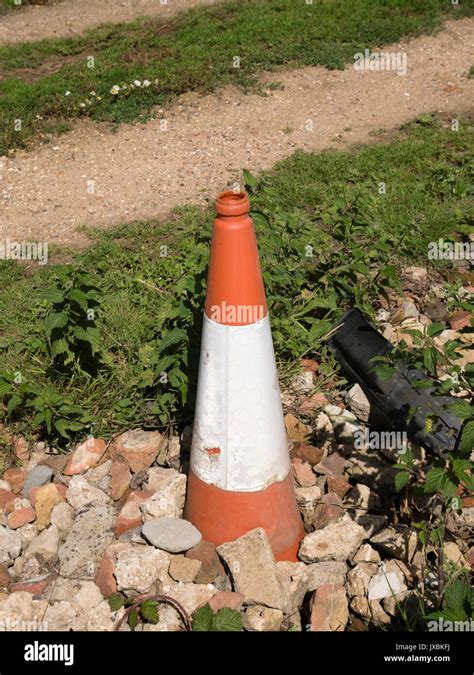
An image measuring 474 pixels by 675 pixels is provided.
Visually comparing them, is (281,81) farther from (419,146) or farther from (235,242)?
(235,242)

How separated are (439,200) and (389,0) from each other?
196 inches

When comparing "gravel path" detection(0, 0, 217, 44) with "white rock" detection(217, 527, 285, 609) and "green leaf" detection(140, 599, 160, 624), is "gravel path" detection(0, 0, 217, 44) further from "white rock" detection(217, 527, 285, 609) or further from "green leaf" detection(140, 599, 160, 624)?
"green leaf" detection(140, 599, 160, 624)

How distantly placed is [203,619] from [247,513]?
1.56ft

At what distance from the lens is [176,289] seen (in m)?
4.13

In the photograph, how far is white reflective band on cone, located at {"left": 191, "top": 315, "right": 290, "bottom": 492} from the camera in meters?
2.92

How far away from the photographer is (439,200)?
237 inches

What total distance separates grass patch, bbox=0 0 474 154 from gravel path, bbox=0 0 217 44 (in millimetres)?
418

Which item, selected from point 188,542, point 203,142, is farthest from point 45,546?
point 203,142

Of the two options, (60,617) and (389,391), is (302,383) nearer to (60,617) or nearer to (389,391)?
(389,391)

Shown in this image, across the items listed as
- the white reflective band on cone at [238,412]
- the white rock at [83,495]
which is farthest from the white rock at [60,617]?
the white reflective band on cone at [238,412]

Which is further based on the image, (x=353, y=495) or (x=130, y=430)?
(x=130, y=430)

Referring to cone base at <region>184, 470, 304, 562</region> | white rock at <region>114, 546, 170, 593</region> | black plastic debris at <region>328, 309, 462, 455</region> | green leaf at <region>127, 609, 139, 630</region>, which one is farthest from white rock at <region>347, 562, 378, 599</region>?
green leaf at <region>127, 609, 139, 630</region>

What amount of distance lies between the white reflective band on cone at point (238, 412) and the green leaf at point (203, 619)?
48 cm
